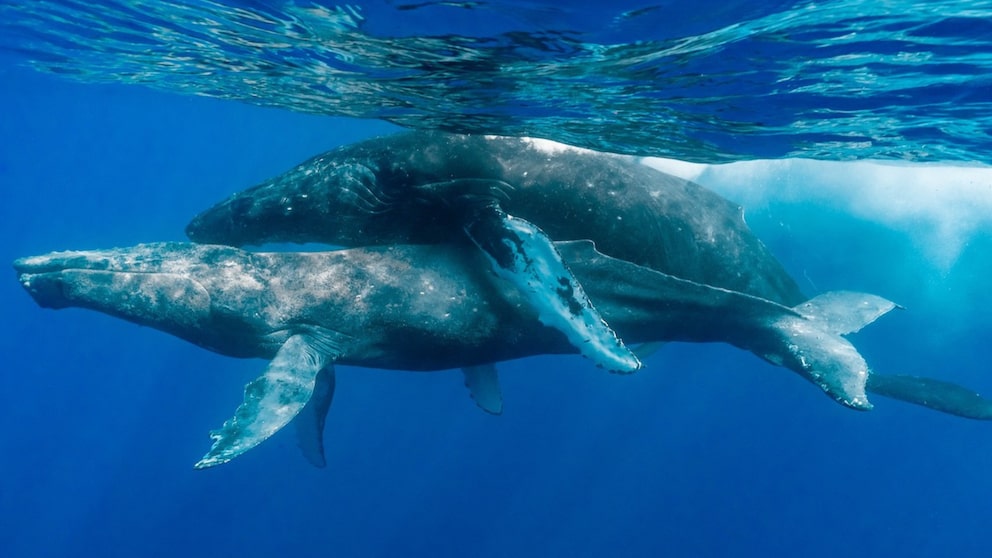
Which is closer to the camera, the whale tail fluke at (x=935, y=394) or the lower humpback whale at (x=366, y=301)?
the lower humpback whale at (x=366, y=301)

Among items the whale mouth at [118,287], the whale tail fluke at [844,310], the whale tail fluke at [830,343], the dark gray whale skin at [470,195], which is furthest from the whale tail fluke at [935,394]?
the whale mouth at [118,287]

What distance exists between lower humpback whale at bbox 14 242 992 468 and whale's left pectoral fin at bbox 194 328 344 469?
0.04 metres

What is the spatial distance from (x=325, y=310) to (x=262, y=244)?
2.28 meters

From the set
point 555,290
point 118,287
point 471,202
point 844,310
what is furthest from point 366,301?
point 844,310

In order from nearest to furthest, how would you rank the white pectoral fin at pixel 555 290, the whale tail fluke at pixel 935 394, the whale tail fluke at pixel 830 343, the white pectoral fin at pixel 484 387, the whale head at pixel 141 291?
1. the white pectoral fin at pixel 555 290
2. the whale tail fluke at pixel 830 343
3. the whale head at pixel 141 291
4. the whale tail fluke at pixel 935 394
5. the white pectoral fin at pixel 484 387

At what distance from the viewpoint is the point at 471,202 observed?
28.5 ft

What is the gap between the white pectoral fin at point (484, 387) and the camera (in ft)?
38.4

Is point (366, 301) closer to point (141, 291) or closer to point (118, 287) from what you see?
point (141, 291)

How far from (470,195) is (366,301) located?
2054mm

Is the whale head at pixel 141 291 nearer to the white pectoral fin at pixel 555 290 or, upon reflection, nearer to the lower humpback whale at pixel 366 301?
the lower humpback whale at pixel 366 301

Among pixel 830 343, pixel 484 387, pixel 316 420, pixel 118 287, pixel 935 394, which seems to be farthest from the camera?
pixel 484 387

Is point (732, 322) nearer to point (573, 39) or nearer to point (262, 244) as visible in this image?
point (573, 39)

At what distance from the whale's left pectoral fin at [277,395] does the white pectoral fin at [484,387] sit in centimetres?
362

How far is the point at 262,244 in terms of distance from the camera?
10.3 metres
